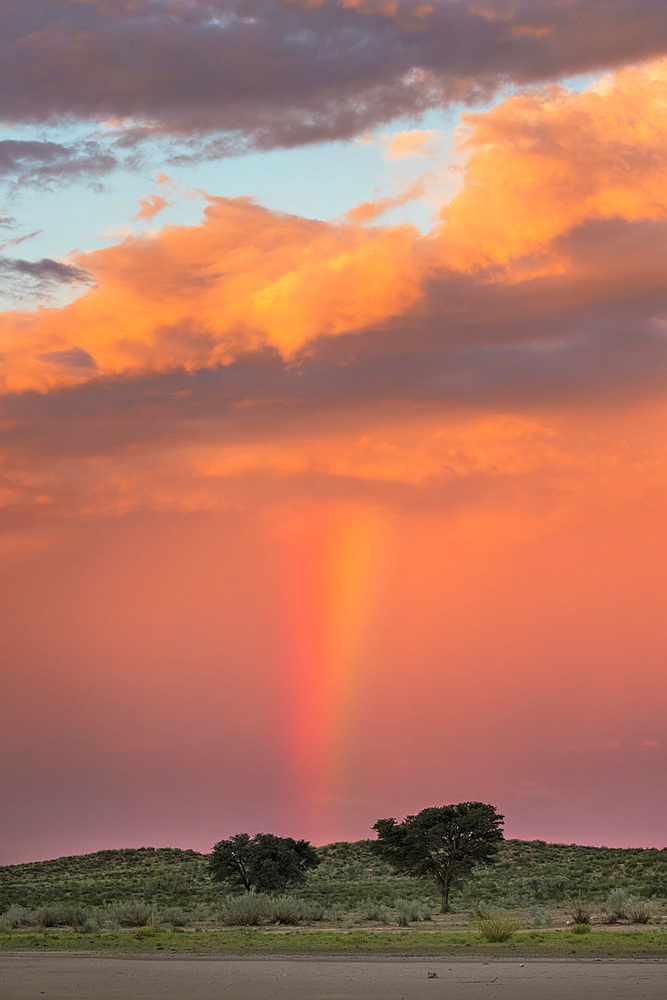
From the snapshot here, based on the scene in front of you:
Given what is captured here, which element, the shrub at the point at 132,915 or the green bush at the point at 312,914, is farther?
the shrub at the point at 132,915

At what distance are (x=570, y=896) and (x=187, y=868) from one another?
6294 cm

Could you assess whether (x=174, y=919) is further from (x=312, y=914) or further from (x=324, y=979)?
(x=324, y=979)

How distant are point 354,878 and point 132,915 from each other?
164 feet

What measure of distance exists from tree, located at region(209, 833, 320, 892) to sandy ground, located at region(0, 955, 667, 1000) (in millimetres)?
38313

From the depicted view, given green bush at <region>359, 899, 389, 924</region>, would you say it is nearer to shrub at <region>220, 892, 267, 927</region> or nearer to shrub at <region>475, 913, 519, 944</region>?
shrub at <region>220, 892, 267, 927</region>

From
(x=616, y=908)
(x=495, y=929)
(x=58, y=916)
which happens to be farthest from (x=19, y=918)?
(x=616, y=908)

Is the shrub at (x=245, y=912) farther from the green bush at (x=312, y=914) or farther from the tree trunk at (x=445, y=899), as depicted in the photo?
the tree trunk at (x=445, y=899)

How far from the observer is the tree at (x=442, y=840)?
6412cm

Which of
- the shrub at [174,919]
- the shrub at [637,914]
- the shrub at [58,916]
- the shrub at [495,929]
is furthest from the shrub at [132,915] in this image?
the shrub at [637,914]

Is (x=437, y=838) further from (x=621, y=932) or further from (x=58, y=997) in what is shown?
(x=58, y=997)

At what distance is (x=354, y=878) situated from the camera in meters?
104

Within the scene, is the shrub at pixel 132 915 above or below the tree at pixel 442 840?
below

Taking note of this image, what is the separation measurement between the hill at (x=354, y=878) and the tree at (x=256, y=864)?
8.65ft

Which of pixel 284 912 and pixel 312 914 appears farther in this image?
pixel 312 914
